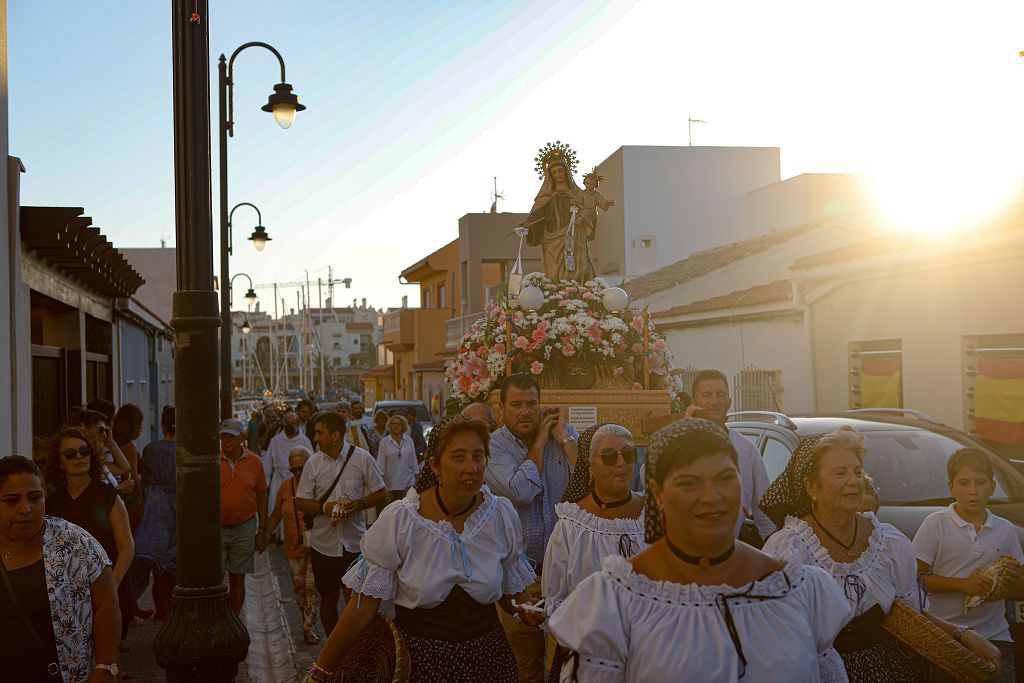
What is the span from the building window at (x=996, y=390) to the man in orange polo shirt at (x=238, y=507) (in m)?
8.65

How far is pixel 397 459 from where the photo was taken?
14008 mm

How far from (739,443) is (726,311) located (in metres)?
15.0

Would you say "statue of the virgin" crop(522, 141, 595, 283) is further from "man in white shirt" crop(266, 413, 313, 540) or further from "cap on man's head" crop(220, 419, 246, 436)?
"man in white shirt" crop(266, 413, 313, 540)

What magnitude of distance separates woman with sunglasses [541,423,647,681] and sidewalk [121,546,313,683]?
3.62 m

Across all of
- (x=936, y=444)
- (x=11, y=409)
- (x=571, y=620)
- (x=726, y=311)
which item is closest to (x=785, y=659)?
(x=571, y=620)

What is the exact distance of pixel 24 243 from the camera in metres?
9.74

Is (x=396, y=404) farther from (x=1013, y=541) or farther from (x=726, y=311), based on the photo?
(x=1013, y=541)

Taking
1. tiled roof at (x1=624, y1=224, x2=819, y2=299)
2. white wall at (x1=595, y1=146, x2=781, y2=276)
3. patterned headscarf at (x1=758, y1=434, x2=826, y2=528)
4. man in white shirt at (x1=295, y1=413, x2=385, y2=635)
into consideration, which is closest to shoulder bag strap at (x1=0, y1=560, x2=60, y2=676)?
patterned headscarf at (x1=758, y1=434, x2=826, y2=528)

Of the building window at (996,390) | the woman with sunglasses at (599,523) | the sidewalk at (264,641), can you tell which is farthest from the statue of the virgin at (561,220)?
the building window at (996,390)

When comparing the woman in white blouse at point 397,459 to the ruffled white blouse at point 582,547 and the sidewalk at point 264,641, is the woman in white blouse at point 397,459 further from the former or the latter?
the ruffled white blouse at point 582,547

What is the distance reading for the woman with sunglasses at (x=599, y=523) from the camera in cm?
482

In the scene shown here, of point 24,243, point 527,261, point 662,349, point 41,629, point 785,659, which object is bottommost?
point 41,629

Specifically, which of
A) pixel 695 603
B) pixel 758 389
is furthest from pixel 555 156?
pixel 758 389

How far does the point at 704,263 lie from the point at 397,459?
16.1 m
